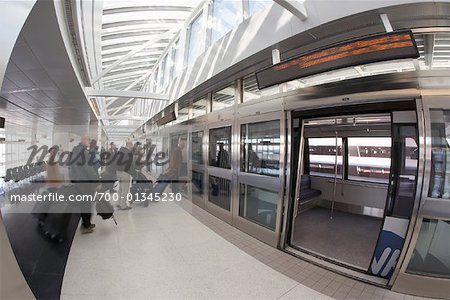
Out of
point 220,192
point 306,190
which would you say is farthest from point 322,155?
point 220,192

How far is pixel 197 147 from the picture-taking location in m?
5.99

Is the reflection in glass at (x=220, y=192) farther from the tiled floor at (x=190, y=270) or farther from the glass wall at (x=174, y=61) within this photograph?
the glass wall at (x=174, y=61)

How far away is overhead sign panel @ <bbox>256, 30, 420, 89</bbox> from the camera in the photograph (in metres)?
1.85

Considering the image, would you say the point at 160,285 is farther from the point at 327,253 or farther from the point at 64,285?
the point at 327,253

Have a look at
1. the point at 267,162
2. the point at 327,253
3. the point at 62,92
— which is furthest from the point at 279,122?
the point at 62,92

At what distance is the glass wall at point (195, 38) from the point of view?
5.93m

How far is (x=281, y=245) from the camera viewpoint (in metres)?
3.32

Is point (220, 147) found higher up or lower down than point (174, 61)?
lower down

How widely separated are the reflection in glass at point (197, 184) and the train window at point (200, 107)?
160 centimetres

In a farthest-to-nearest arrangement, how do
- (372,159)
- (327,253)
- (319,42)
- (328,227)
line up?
(372,159), (328,227), (327,253), (319,42)

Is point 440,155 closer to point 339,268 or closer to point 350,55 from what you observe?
point 350,55

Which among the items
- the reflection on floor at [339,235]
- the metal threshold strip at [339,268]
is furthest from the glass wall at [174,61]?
the metal threshold strip at [339,268]

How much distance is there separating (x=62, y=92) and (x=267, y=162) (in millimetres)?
5707

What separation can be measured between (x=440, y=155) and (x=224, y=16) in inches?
174
